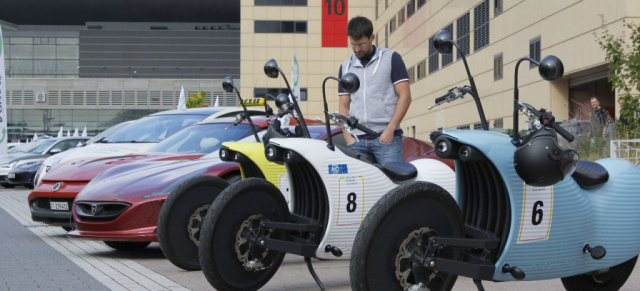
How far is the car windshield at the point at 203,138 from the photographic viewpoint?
10.2 metres

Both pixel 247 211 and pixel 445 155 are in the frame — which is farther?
pixel 247 211

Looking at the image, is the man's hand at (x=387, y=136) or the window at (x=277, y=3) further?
the window at (x=277, y=3)

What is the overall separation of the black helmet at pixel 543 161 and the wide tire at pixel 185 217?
308cm

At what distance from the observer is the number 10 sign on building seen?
233 feet

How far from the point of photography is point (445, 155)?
4730mm

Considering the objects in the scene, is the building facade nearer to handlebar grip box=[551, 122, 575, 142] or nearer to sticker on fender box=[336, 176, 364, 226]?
sticker on fender box=[336, 176, 364, 226]

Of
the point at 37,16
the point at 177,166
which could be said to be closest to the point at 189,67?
the point at 37,16

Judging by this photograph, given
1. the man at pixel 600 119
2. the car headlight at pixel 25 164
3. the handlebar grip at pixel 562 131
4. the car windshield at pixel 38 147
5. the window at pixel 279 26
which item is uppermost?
the window at pixel 279 26

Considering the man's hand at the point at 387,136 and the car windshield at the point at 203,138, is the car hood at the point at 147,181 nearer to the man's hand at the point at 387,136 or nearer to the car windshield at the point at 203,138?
the car windshield at the point at 203,138

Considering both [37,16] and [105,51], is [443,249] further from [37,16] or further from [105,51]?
[37,16]

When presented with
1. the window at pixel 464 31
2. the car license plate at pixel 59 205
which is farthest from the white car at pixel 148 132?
the window at pixel 464 31

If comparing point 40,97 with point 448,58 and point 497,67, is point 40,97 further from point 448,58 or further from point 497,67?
point 497,67

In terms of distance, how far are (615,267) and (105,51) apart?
104 meters

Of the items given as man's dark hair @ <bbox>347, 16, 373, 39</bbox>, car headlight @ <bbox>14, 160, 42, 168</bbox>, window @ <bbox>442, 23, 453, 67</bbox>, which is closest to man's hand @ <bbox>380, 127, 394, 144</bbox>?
man's dark hair @ <bbox>347, 16, 373, 39</bbox>
